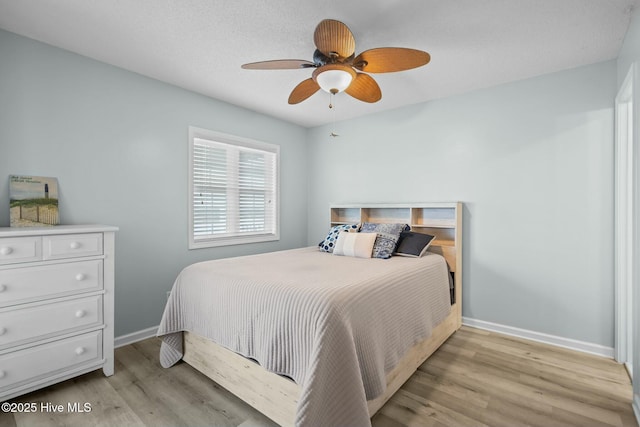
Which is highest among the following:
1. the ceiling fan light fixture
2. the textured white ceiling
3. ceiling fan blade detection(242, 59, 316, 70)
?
the textured white ceiling

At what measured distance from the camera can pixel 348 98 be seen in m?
3.32

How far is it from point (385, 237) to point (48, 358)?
266 centimetres

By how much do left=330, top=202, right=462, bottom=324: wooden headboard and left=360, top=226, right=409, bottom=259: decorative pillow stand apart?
264 mm

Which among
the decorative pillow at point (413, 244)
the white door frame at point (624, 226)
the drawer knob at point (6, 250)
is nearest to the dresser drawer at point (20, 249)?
the drawer knob at point (6, 250)

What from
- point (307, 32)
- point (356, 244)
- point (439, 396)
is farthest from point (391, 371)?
point (307, 32)

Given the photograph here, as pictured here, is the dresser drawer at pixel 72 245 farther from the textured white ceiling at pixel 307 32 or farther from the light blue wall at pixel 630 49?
the light blue wall at pixel 630 49

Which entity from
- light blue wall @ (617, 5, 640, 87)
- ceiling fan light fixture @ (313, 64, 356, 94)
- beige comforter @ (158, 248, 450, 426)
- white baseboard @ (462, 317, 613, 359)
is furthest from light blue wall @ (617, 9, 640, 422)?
ceiling fan light fixture @ (313, 64, 356, 94)

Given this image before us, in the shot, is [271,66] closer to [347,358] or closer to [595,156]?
[347,358]

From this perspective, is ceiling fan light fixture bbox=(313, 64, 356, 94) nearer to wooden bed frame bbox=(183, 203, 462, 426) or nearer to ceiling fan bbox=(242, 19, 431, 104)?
ceiling fan bbox=(242, 19, 431, 104)

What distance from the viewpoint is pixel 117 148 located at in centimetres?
264

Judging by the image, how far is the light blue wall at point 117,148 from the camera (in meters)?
2.20

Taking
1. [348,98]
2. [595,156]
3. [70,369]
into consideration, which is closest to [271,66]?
[348,98]

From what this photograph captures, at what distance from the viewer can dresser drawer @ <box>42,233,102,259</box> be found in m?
1.90

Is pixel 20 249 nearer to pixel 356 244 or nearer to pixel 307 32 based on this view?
pixel 307 32
